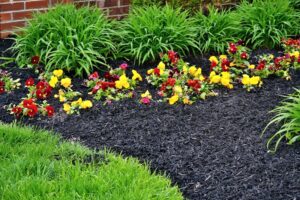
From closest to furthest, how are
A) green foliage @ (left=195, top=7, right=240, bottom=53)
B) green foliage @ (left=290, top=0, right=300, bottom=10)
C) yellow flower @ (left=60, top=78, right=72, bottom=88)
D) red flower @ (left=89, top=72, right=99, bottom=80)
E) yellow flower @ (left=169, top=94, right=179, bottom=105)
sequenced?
yellow flower @ (left=169, top=94, right=179, bottom=105), yellow flower @ (left=60, top=78, right=72, bottom=88), red flower @ (left=89, top=72, right=99, bottom=80), green foliage @ (left=195, top=7, right=240, bottom=53), green foliage @ (left=290, top=0, right=300, bottom=10)

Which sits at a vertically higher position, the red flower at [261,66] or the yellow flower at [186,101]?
the red flower at [261,66]

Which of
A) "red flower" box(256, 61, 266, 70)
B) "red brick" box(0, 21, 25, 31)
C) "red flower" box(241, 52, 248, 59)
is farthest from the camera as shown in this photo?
"red brick" box(0, 21, 25, 31)

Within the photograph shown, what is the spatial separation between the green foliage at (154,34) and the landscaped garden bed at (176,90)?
11mm

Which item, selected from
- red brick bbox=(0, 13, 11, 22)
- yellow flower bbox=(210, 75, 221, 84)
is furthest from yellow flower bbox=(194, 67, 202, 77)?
red brick bbox=(0, 13, 11, 22)

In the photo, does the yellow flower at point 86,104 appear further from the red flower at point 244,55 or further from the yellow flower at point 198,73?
the red flower at point 244,55

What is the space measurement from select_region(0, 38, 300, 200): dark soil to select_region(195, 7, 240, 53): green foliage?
3.08 ft

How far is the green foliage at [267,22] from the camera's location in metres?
6.25

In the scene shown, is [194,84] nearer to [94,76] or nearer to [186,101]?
[186,101]

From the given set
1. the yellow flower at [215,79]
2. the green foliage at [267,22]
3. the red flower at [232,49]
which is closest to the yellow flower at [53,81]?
the yellow flower at [215,79]

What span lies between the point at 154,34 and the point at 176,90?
1.06 m

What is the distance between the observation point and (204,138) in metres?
4.22

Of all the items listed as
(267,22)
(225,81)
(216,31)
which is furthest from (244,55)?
(267,22)

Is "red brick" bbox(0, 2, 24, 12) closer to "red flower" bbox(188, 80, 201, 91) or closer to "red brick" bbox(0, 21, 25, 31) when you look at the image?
"red brick" bbox(0, 21, 25, 31)

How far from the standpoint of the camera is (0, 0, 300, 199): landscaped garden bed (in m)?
3.86
